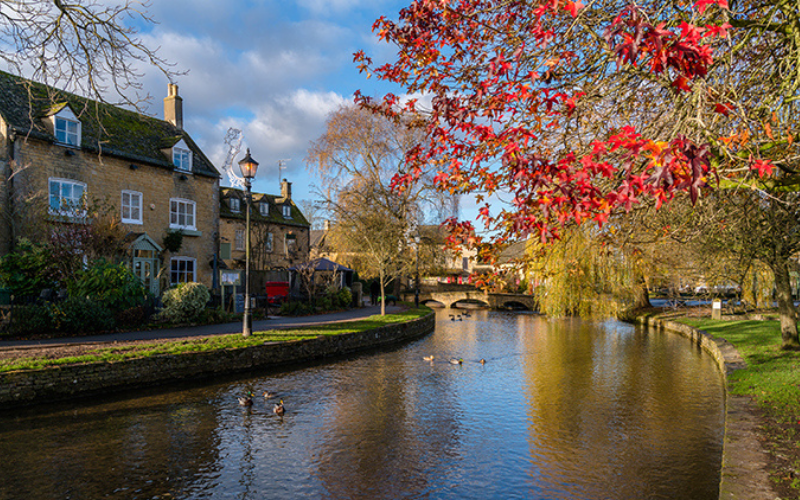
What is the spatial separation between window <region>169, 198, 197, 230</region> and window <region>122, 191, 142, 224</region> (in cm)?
166

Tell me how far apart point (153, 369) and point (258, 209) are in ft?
96.8

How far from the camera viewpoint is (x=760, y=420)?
27.1 ft

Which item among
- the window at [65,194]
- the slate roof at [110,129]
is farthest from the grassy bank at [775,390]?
the window at [65,194]

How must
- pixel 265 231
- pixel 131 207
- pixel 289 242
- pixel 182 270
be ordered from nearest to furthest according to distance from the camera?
1. pixel 131 207
2. pixel 182 270
3. pixel 265 231
4. pixel 289 242

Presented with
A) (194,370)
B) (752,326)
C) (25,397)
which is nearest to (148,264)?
(194,370)

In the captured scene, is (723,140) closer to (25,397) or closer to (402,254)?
Answer: (25,397)

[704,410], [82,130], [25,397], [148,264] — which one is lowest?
[704,410]

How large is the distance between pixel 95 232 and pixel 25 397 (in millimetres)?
9565

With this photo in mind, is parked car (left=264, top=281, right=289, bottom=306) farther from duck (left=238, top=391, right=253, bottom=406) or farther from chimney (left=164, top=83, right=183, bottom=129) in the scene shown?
duck (left=238, top=391, right=253, bottom=406)

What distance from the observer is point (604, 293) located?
2903 centimetres

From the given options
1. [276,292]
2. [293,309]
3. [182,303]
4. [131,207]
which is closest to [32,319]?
[182,303]

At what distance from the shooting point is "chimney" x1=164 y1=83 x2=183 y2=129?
29.3 meters

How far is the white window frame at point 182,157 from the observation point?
26094 mm

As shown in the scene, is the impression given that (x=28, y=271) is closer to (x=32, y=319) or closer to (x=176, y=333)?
(x=32, y=319)
